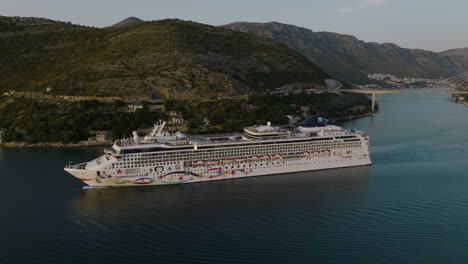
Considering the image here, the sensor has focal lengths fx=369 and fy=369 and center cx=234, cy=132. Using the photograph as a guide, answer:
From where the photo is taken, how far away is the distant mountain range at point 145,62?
55625 millimetres

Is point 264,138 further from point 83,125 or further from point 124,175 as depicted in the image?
point 83,125

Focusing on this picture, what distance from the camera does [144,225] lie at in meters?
18.8

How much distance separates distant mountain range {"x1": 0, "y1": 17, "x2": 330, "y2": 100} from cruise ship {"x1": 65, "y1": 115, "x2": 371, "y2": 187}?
93.8 feet

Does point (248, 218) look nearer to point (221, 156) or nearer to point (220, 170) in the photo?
point (220, 170)

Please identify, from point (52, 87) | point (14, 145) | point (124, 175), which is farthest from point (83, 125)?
point (124, 175)

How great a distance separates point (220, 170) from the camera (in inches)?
1016

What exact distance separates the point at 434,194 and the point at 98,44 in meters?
66.0

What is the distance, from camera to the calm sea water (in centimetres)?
1628

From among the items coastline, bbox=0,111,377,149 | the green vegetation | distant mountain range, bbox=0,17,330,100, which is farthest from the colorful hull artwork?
distant mountain range, bbox=0,17,330,100

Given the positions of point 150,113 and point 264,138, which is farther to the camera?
point 150,113

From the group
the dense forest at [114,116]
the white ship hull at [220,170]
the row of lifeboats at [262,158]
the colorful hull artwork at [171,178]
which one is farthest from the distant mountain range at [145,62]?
the colorful hull artwork at [171,178]

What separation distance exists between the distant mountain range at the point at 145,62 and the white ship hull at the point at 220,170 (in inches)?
1162

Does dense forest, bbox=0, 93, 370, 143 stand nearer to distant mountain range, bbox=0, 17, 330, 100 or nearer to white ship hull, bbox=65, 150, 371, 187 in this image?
distant mountain range, bbox=0, 17, 330, 100

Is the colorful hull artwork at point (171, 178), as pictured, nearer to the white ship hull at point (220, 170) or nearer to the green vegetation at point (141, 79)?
the white ship hull at point (220, 170)
